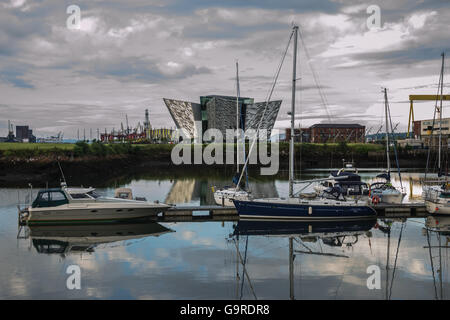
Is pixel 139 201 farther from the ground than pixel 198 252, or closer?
farther from the ground

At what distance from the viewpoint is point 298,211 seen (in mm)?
29156

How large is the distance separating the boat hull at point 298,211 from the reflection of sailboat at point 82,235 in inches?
226

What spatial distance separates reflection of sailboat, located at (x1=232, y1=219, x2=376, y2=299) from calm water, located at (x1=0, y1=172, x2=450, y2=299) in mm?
63

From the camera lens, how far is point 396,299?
1537cm

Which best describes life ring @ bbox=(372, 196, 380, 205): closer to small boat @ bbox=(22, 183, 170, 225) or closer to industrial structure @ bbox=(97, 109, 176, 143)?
small boat @ bbox=(22, 183, 170, 225)

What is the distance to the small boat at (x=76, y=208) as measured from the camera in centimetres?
2852

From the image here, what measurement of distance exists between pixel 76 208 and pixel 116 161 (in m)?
70.8

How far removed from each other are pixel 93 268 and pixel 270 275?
26.0ft

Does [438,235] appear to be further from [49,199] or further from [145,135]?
[145,135]

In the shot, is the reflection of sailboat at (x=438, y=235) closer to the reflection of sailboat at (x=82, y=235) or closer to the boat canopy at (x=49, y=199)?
the reflection of sailboat at (x=82, y=235)

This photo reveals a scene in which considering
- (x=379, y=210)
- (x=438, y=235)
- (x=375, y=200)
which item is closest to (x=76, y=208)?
(x=375, y=200)
